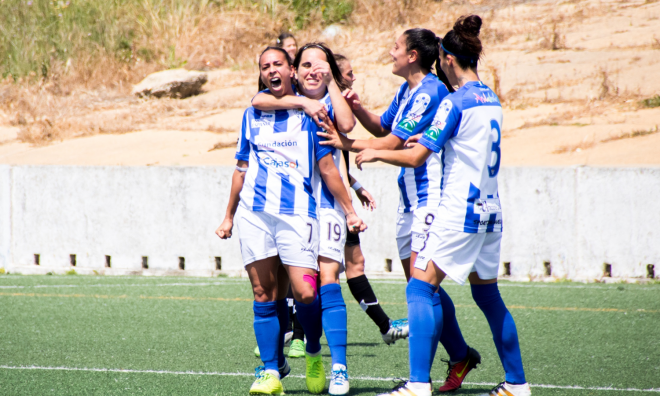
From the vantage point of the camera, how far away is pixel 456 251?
12.3ft

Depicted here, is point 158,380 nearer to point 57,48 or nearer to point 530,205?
point 530,205

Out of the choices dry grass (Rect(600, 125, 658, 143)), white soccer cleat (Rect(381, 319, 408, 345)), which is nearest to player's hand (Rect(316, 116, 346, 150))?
white soccer cleat (Rect(381, 319, 408, 345))

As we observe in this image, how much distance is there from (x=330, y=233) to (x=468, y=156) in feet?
3.17

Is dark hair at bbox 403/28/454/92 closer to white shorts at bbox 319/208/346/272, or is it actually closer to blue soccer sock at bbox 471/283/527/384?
white shorts at bbox 319/208/346/272

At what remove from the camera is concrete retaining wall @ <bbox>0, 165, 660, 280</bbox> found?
9141 millimetres

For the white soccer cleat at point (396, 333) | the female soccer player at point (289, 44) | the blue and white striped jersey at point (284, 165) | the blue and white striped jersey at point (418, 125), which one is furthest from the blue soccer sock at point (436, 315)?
the female soccer player at point (289, 44)

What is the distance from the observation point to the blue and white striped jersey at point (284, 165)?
13.6 feet

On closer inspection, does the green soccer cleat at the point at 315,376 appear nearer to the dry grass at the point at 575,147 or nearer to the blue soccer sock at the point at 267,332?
the blue soccer sock at the point at 267,332

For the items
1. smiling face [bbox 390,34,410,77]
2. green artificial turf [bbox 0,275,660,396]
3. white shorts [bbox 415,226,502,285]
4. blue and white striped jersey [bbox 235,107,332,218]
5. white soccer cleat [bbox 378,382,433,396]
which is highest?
smiling face [bbox 390,34,410,77]

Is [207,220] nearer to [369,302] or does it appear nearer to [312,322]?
[369,302]

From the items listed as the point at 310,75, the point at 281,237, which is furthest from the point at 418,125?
the point at 281,237

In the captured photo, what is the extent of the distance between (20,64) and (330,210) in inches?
916

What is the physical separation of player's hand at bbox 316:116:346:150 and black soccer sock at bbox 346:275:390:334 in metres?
1.68

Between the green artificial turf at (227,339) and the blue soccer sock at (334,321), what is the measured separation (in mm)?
314
